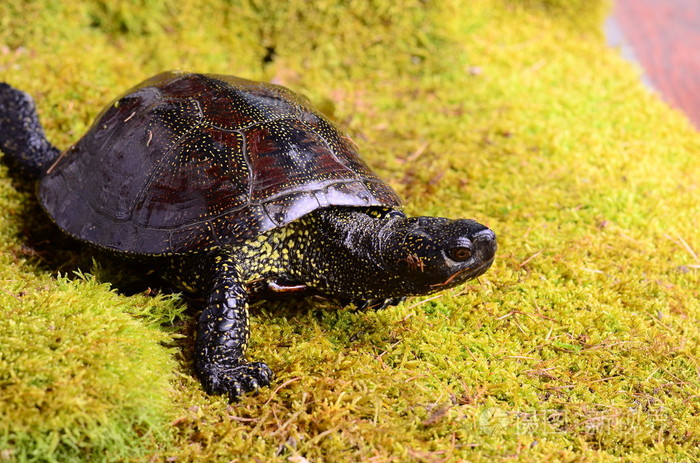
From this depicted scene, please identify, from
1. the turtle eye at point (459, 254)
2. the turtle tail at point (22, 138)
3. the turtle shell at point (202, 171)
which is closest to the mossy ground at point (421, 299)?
the turtle tail at point (22, 138)

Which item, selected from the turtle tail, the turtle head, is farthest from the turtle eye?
the turtle tail

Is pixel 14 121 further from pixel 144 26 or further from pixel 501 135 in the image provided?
pixel 501 135

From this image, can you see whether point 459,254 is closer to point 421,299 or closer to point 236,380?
point 421,299

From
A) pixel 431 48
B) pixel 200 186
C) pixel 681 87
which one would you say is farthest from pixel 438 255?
pixel 681 87

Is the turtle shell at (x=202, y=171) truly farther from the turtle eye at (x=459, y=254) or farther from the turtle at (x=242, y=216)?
the turtle eye at (x=459, y=254)

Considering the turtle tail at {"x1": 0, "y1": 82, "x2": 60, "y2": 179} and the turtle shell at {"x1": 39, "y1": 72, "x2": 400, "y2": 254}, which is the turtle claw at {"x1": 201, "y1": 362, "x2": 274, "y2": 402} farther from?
the turtle tail at {"x1": 0, "y1": 82, "x2": 60, "y2": 179}

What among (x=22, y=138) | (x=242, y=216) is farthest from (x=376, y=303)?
(x=22, y=138)

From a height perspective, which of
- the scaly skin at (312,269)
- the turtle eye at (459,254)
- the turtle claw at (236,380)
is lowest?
the turtle claw at (236,380)
